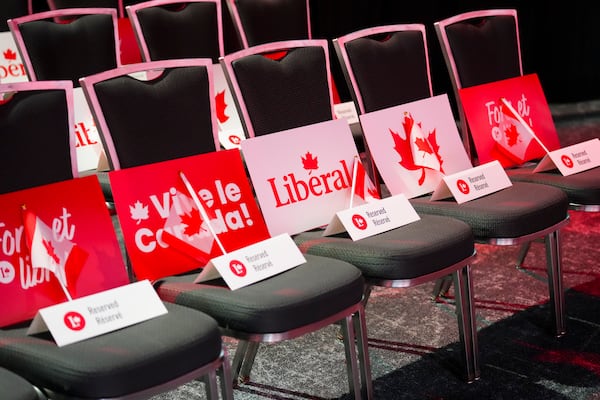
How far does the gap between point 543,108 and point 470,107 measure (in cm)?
45

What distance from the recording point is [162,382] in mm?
1928

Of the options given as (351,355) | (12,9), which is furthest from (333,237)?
(12,9)

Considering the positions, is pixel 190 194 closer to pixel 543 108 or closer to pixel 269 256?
pixel 269 256

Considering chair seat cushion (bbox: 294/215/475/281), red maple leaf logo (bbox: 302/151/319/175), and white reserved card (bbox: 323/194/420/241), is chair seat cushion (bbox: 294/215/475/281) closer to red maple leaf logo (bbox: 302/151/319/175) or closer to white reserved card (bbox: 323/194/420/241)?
white reserved card (bbox: 323/194/420/241)

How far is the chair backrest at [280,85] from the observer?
2.84 m

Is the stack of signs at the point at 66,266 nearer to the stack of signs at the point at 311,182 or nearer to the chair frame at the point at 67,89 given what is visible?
the chair frame at the point at 67,89

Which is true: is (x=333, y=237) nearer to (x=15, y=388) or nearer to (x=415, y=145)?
(x=415, y=145)

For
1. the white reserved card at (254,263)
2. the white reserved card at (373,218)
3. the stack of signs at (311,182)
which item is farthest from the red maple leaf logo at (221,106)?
the white reserved card at (254,263)

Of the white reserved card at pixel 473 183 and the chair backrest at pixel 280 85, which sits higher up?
the chair backrest at pixel 280 85

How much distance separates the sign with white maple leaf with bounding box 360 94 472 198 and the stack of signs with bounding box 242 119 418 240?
131 mm

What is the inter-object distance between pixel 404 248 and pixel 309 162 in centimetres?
49

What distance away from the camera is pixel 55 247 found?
7.54 ft

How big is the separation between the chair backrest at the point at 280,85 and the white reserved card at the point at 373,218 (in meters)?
0.41

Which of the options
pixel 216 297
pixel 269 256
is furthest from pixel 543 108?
pixel 216 297
